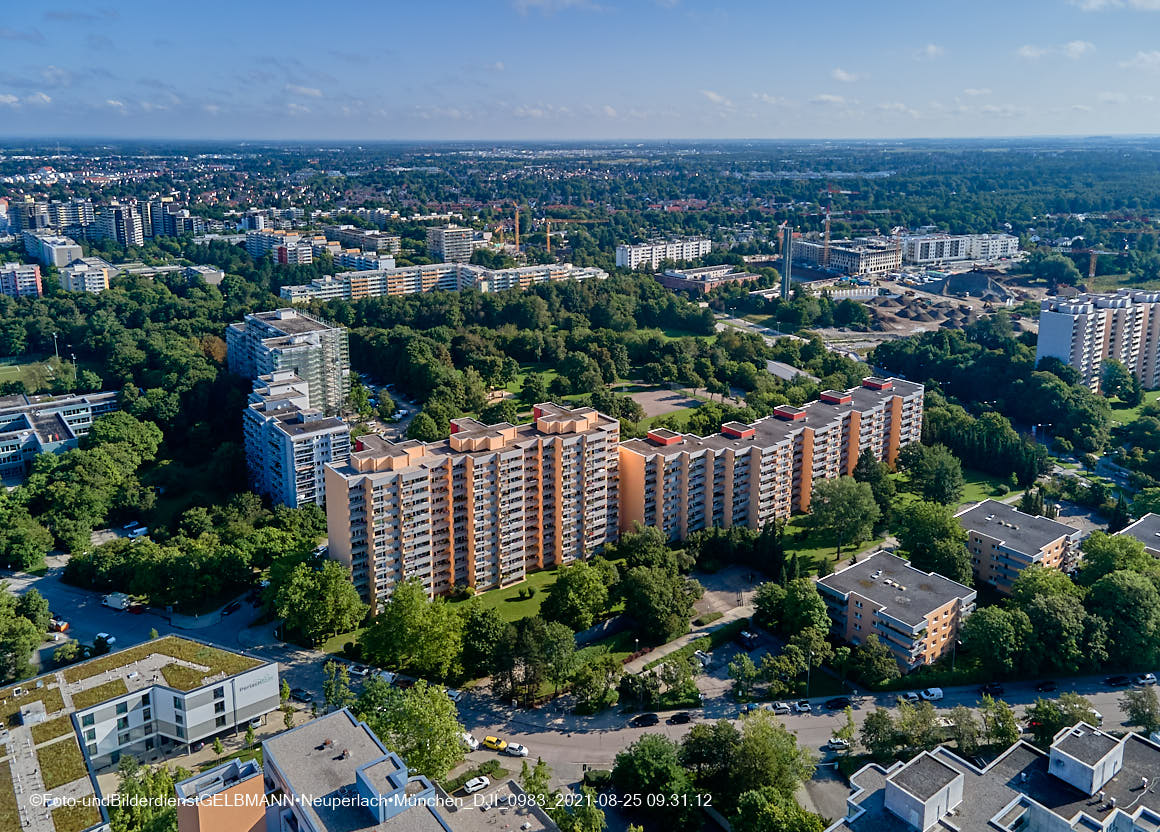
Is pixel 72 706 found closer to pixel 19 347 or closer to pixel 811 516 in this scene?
pixel 811 516

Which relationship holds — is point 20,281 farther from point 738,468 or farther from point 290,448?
point 738,468

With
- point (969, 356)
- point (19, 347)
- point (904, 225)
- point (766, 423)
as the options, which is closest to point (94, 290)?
point (19, 347)

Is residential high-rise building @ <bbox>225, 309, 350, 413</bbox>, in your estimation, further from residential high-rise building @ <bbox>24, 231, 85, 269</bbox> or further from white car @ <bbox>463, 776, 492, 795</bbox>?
residential high-rise building @ <bbox>24, 231, 85, 269</bbox>

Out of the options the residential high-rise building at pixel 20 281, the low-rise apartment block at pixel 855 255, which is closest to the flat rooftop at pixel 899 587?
the residential high-rise building at pixel 20 281

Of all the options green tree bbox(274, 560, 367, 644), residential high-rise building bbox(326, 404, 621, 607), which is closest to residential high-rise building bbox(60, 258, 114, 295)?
residential high-rise building bbox(326, 404, 621, 607)

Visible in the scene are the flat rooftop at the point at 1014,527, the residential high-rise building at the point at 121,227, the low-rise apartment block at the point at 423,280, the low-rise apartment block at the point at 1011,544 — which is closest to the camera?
the low-rise apartment block at the point at 1011,544

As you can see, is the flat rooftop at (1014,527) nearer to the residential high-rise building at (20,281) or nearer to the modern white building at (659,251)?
the modern white building at (659,251)
